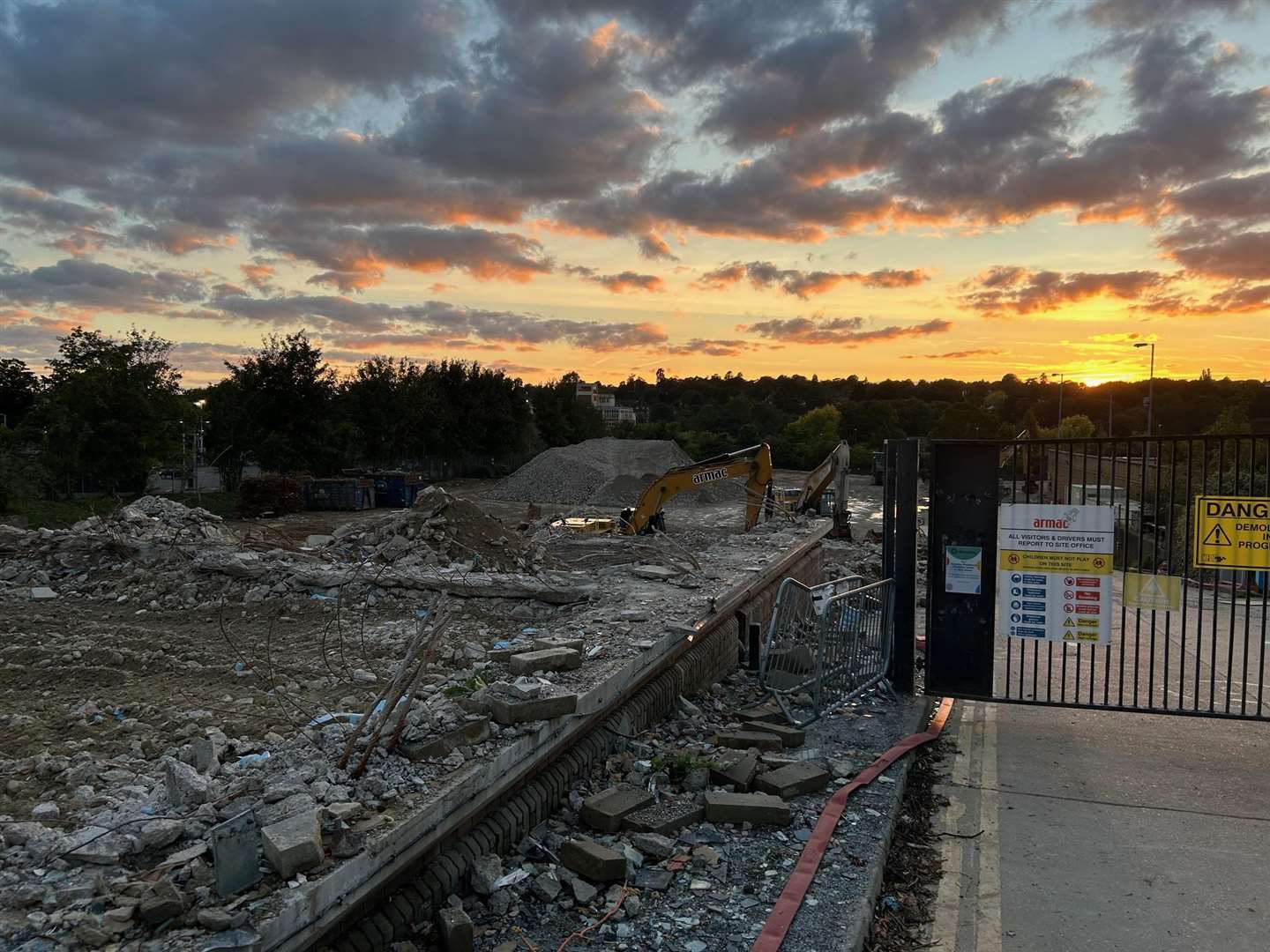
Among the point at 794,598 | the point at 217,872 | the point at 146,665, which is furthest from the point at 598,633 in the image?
the point at 217,872

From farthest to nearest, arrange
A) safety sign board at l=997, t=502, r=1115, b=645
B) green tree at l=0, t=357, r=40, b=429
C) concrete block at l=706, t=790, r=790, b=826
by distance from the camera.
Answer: green tree at l=0, t=357, r=40, b=429 → safety sign board at l=997, t=502, r=1115, b=645 → concrete block at l=706, t=790, r=790, b=826

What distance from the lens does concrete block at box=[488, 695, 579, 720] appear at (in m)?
5.36

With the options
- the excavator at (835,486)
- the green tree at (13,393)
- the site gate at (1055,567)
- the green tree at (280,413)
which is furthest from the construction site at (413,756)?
the green tree at (13,393)

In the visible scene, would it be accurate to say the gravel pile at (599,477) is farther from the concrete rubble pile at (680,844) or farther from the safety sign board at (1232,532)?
the concrete rubble pile at (680,844)

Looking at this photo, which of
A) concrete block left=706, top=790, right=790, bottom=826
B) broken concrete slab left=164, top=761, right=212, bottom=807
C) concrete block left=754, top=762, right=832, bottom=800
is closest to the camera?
broken concrete slab left=164, top=761, right=212, bottom=807

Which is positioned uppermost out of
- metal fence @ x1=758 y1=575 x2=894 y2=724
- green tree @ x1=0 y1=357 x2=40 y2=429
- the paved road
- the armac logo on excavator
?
green tree @ x1=0 y1=357 x2=40 y2=429

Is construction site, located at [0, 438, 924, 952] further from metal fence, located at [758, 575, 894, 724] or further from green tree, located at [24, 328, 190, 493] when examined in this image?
green tree, located at [24, 328, 190, 493]

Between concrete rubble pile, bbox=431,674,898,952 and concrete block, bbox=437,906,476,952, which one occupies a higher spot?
concrete block, bbox=437,906,476,952

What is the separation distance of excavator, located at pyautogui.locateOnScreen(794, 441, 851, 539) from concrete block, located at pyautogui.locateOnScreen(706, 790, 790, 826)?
14858 mm

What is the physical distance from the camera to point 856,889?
4512 mm

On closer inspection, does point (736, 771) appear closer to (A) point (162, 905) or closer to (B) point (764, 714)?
(B) point (764, 714)

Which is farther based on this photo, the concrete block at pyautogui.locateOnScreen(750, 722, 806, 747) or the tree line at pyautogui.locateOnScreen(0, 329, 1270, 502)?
the tree line at pyautogui.locateOnScreen(0, 329, 1270, 502)

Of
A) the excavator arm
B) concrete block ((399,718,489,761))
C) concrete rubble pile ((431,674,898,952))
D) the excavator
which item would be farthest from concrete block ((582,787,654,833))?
the excavator

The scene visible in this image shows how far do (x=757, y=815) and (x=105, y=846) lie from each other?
11.5 ft
